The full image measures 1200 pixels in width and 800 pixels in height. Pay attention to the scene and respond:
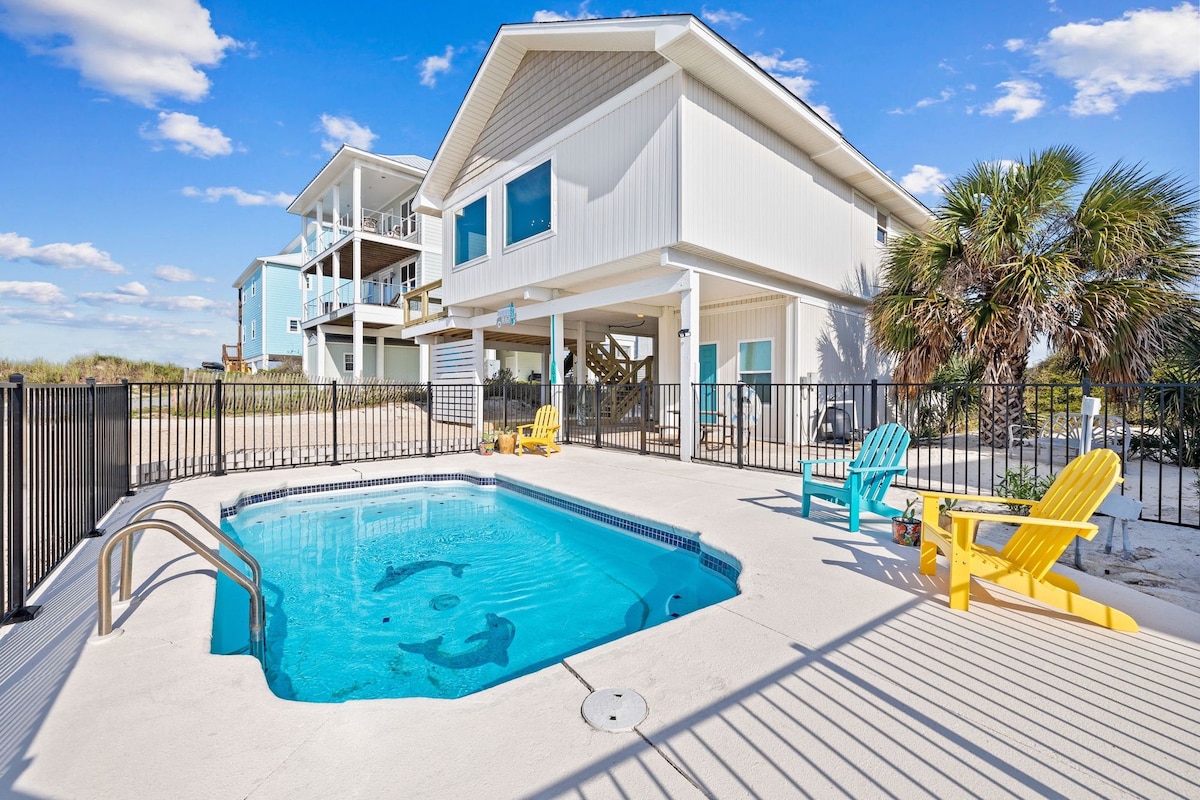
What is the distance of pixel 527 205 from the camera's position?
1152 centimetres

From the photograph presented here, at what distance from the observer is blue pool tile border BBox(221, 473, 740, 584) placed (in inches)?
181

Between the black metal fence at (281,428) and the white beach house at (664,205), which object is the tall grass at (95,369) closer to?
the black metal fence at (281,428)

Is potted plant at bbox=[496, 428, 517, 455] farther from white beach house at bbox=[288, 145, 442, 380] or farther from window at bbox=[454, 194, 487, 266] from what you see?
white beach house at bbox=[288, 145, 442, 380]

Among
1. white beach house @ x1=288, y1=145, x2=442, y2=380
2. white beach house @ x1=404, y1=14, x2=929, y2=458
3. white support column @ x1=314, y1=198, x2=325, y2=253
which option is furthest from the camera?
white support column @ x1=314, y1=198, x2=325, y2=253

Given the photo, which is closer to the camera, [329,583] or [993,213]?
[329,583]

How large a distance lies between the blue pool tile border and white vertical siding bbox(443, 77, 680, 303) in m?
4.56

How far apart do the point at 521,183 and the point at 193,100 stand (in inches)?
455

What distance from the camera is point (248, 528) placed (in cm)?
632

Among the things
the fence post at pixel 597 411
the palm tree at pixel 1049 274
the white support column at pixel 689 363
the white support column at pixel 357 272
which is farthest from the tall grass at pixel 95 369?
the palm tree at pixel 1049 274

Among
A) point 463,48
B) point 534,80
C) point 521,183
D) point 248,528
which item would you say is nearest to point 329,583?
point 248,528

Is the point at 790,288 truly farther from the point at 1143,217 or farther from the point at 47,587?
the point at 47,587

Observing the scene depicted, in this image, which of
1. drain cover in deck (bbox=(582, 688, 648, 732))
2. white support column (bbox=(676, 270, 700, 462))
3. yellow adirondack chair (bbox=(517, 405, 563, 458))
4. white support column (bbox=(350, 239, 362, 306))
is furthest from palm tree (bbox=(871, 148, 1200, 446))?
white support column (bbox=(350, 239, 362, 306))

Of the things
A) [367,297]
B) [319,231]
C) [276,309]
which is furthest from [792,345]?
[276,309]

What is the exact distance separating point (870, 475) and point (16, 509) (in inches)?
248
